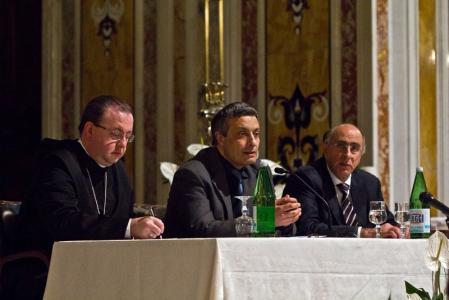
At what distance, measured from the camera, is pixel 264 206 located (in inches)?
184

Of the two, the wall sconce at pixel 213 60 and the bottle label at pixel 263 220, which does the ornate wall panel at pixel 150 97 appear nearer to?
the wall sconce at pixel 213 60

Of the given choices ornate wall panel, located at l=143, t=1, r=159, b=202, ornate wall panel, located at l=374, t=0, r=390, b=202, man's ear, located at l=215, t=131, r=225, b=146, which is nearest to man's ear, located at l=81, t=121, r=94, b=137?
man's ear, located at l=215, t=131, r=225, b=146

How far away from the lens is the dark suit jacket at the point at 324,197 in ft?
18.1

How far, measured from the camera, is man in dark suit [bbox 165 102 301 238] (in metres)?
4.96

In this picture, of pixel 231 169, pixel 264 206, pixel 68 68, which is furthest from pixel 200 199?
pixel 68 68

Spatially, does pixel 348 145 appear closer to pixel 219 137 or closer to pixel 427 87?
pixel 219 137

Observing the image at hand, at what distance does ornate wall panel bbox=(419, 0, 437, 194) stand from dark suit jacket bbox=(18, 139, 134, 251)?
10.2 feet

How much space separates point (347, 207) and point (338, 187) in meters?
0.14

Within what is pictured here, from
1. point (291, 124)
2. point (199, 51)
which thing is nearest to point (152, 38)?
point (199, 51)

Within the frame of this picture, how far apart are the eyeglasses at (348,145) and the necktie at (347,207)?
17cm

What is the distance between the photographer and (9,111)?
9.72 m

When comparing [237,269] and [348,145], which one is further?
[348,145]

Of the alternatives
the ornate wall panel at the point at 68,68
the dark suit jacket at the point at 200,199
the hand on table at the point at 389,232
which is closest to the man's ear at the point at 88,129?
the dark suit jacket at the point at 200,199

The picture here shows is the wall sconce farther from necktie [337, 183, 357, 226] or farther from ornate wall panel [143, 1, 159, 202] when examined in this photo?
necktie [337, 183, 357, 226]
